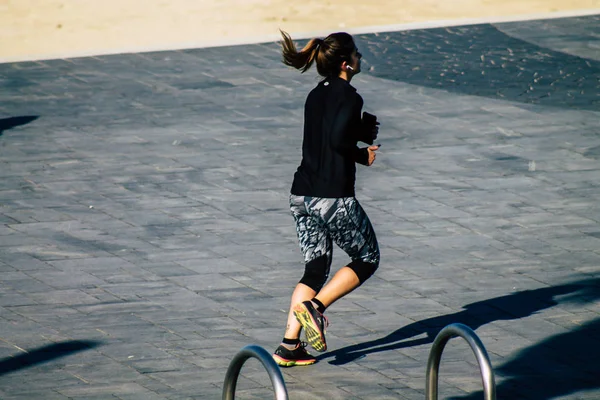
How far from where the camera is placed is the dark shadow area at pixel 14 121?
480 inches

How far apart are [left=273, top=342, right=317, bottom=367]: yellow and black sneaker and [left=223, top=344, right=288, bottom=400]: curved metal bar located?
1485 mm

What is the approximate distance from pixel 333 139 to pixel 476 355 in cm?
193

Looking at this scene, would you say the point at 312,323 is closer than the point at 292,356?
Yes

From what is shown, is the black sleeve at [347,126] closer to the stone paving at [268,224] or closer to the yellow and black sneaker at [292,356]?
the yellow and black sneaker at [292,356]

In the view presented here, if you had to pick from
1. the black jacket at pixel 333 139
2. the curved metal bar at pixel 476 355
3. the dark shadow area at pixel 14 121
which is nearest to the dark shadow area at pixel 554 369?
the curved metal bar at pixel 476 355

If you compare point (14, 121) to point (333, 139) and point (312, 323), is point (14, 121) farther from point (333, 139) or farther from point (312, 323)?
point (312, 323)

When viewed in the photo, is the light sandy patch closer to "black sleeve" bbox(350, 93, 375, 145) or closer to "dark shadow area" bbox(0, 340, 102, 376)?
"dark shadow area" bbox(0, 340, 102, 376)

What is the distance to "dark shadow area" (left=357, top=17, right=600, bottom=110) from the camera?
13336 millimetres

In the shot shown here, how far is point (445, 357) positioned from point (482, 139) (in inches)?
207

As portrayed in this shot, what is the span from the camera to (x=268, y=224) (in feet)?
30.2

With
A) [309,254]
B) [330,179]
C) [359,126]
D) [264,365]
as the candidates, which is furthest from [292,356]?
[264,365]

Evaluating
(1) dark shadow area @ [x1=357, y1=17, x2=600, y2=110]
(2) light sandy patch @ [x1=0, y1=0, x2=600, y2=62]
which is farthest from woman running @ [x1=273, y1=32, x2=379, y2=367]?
(2) light sandy patch @ [x1=0, y1=0, x2=600, y2=62]

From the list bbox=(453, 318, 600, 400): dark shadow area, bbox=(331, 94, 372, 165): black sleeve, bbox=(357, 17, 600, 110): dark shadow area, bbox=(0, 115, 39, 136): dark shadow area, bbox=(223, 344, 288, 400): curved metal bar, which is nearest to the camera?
bbox=(223, 344, 288, 400): curved metal bar

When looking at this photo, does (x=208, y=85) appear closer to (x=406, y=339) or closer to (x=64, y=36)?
(x=64, y=36)
